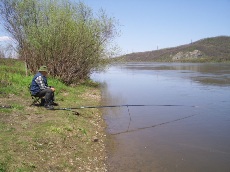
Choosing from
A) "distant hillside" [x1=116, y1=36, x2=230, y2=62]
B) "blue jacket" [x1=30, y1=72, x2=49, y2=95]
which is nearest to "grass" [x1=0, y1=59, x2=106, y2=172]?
"blue jacket" [x1=30, y1=72, x2=49, y2=95]

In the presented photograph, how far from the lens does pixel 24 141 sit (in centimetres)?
783

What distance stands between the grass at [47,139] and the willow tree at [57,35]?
7891 mm

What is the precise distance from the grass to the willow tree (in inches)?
311

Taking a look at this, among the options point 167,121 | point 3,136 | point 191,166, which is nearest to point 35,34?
point 167,121

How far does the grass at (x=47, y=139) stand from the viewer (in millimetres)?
6998

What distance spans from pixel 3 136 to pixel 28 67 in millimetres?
16113

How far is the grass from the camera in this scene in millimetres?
6998

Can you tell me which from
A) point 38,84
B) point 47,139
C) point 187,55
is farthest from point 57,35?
point 187,55

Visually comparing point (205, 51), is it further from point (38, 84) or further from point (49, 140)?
point (49, 140)

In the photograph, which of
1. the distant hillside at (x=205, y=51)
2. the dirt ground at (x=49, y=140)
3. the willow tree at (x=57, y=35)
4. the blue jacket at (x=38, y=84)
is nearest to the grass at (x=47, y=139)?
the dirt ground at (x=49, y=140)

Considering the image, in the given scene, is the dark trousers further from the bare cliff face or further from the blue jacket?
Result: the bare cliff face

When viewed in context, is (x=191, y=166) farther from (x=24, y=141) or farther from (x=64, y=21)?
(x=64, y=21)

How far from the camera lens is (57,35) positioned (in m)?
20.4

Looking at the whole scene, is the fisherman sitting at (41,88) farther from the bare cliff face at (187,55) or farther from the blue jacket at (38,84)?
the bare cliff face at (187,55)
